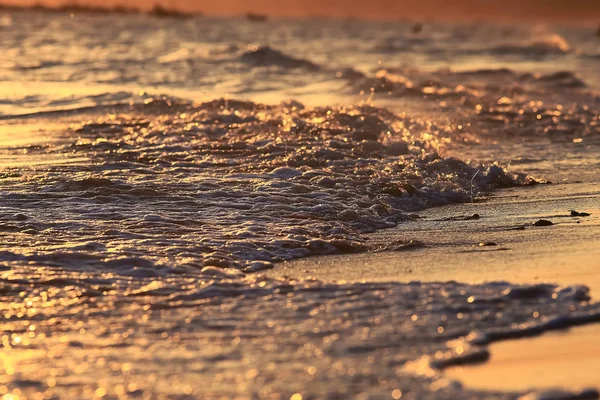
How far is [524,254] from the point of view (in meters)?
6.43

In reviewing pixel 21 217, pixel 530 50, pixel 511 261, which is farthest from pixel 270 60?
pixel 511 261

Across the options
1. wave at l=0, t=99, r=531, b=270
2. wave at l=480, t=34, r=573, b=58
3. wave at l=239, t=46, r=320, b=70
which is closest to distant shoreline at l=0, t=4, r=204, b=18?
wave at l=480, t=34, r=573, b=58

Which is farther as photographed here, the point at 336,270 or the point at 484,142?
the point at 484,142

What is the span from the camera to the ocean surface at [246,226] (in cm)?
445

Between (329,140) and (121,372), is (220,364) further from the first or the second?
(329,140)

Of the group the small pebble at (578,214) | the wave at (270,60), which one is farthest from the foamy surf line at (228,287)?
the wave at (270,60)

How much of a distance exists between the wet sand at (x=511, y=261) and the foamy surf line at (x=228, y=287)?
0.56 ft

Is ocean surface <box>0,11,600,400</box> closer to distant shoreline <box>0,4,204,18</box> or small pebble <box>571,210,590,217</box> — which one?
small pebble <box>571,210,590,217</box>

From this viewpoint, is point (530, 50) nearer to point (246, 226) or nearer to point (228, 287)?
point (246, 226)

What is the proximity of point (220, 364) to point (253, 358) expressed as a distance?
167 millimetres

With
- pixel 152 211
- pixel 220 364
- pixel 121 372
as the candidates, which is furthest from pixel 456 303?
pixel 152 211

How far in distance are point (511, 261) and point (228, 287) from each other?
1.89 meters

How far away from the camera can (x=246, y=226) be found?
7.29 m

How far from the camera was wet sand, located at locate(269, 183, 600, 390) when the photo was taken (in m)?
4.36
